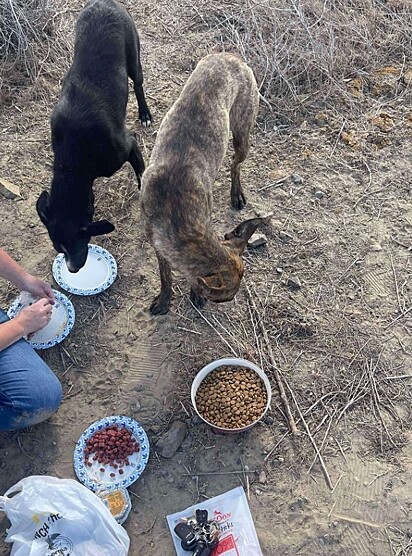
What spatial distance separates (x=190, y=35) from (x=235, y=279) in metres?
3.64

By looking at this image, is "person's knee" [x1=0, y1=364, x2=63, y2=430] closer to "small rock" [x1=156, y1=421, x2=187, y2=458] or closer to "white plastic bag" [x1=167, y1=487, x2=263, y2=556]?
"small rock" [x1=156, y1=421, x2=187, y2=458]

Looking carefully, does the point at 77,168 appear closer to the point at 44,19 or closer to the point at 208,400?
the point at 208,400

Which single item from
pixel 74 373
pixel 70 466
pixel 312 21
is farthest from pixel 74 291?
pixel 312 21

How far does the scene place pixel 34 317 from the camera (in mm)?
3531

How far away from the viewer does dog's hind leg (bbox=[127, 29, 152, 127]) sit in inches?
191

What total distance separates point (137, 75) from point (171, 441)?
10.5 ft

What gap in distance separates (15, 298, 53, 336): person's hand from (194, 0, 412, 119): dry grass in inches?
120

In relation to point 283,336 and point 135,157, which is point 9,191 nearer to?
point 135,157

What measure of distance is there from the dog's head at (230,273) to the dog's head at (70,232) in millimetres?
901

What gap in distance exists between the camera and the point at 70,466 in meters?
3.58

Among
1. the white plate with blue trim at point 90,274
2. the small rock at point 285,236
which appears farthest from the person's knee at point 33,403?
the small rock at point 285,236

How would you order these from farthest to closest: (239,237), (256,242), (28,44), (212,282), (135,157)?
(28,44) < (135,157) < (256,242) < (239,237) < (212,282)

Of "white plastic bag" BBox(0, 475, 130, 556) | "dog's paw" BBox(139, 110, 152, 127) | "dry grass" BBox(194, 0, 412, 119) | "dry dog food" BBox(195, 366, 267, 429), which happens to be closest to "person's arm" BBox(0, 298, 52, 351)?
"white plastic bag" BBox(0, 475, 130, 556)

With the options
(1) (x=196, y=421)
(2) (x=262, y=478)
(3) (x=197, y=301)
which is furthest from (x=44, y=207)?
(2) (x=262, y=478)
